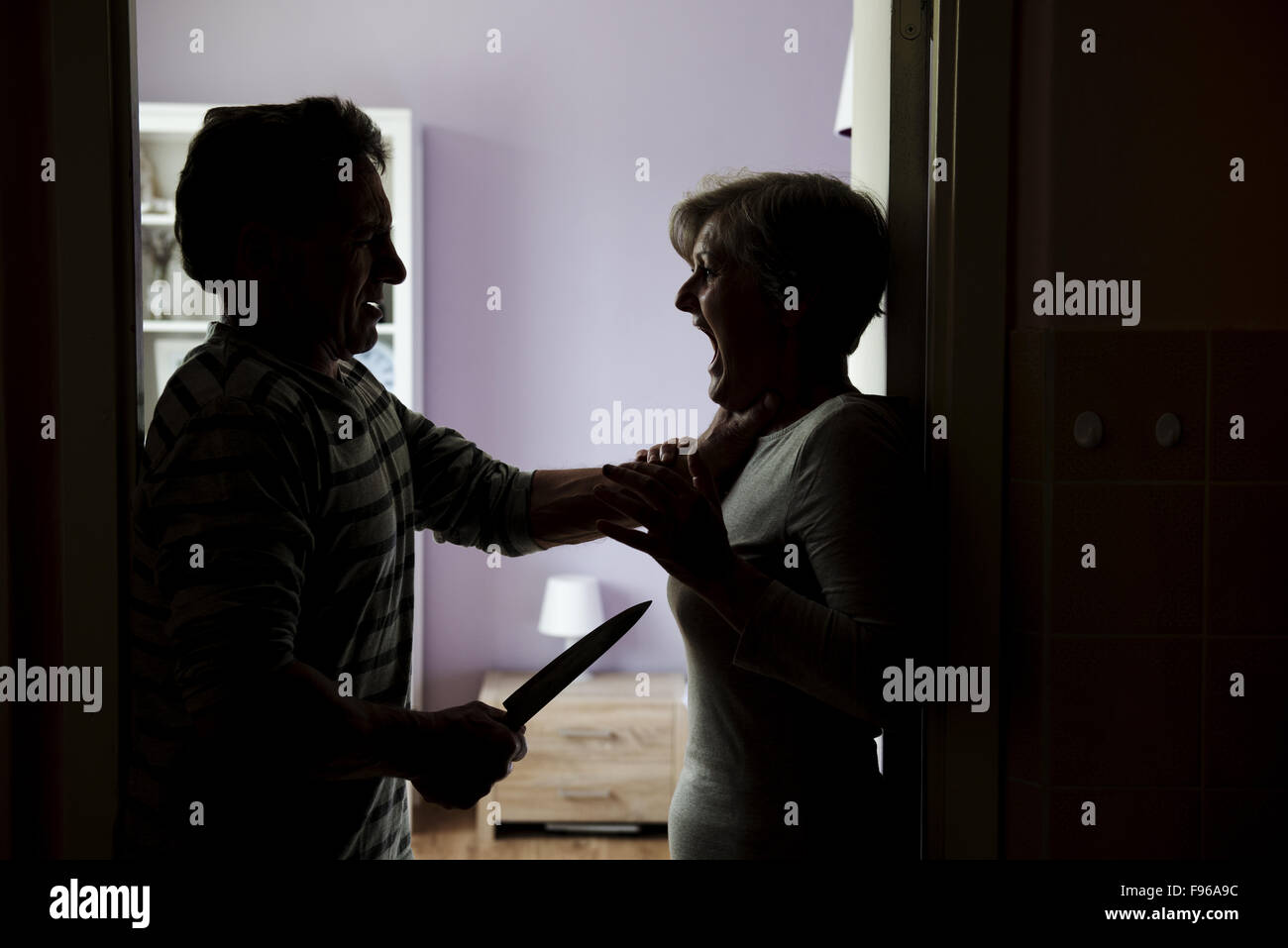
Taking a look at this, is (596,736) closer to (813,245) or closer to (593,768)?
(593,768)

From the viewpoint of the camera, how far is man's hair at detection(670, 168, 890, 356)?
103cm

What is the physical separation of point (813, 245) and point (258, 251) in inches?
21.4

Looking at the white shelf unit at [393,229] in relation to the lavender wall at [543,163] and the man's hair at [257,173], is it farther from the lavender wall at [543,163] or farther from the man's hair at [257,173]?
the man's hair at [257,173]

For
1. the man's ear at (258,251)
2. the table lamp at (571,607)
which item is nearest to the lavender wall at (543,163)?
the table lamp at (571,607)

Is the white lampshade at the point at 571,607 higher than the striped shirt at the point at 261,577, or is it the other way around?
the striped shirt at the point at 261,577

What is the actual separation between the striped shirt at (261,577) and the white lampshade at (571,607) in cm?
175

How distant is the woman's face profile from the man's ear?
0.40 m

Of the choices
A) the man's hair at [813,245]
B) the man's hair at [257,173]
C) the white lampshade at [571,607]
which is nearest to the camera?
the man's hair at [257,173]

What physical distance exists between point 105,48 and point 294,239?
0.25 metres

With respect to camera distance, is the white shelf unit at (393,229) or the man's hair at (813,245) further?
the white shelf unit at (393,229)

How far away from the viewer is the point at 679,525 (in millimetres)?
887

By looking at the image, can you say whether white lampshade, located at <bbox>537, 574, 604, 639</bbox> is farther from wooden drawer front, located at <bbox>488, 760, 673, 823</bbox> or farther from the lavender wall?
wooden drawer front, located at <bbox>488, 760, 673, 823</bbox>

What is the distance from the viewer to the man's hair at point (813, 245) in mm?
1026

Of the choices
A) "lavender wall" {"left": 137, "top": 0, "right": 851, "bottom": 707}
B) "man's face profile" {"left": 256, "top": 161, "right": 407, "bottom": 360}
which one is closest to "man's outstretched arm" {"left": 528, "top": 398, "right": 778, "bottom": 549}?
"man's face profile" {"left": 256, "top": 161, "right": 407, "bottom": 360}
